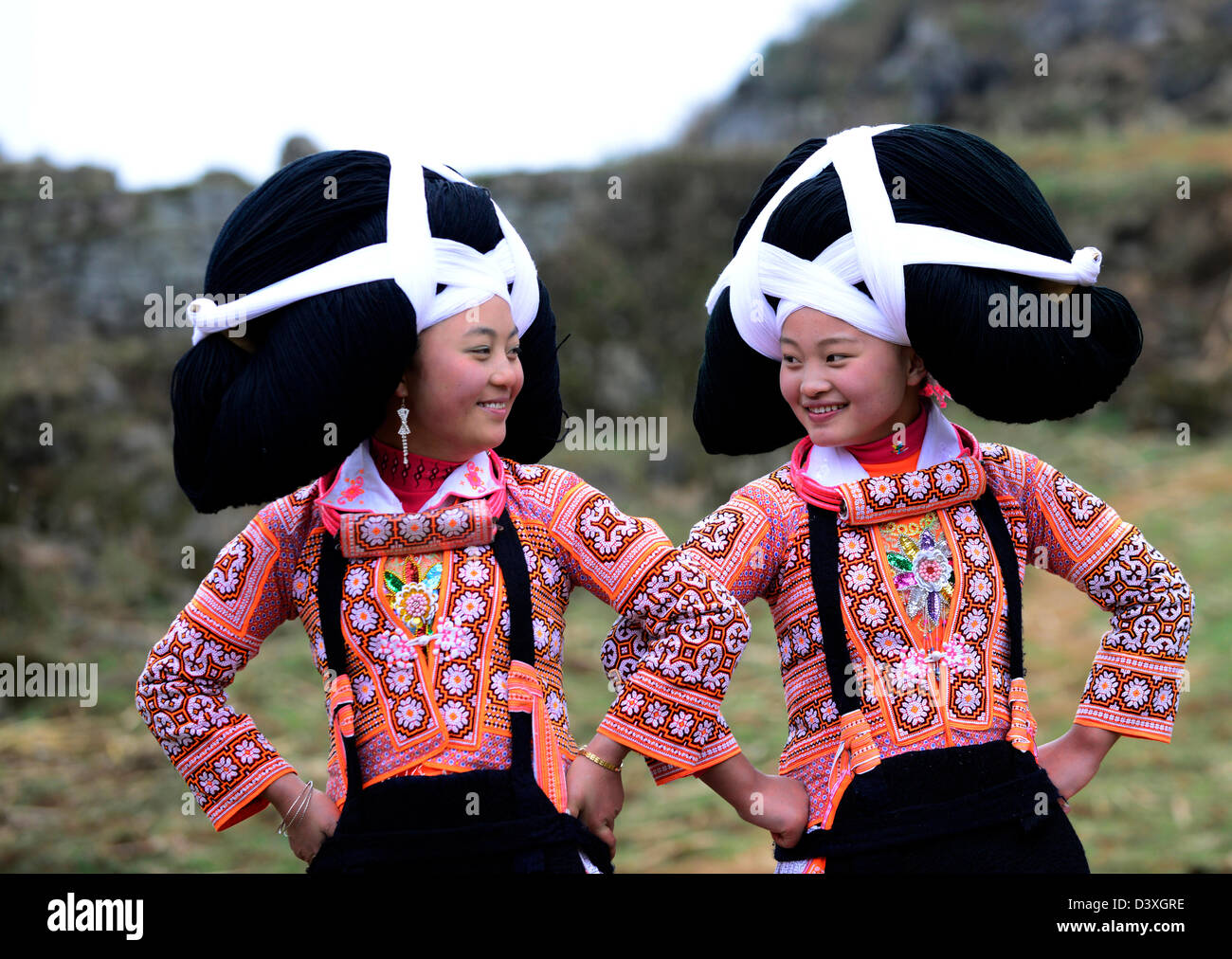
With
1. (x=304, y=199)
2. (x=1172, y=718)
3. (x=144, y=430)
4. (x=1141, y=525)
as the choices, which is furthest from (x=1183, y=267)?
(x=304, y=199)

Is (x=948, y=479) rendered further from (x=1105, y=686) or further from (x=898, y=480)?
(x=1105, y=686)

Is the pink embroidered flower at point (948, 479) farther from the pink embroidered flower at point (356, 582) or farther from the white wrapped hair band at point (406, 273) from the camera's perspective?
the pink embroidered flower at point (356, 582)

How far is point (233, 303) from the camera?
2939 millimetres

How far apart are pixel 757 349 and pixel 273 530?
112 cm

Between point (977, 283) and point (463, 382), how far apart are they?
3.52 feet

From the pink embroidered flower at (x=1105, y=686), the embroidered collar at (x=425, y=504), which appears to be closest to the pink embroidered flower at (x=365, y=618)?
the embroidered collar at (x=425, y=504)

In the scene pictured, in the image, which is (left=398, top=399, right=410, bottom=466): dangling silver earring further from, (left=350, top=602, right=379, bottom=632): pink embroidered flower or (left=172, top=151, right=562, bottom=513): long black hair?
(left=350, top=602, right=379, bottom=632): pink embroidered flower

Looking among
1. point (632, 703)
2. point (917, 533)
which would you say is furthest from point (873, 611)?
point (632, 703)

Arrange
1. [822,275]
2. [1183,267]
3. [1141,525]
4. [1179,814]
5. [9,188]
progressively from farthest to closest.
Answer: [1183,267]
[9,188]
[1141,525]
[1179,814]
[822,275]

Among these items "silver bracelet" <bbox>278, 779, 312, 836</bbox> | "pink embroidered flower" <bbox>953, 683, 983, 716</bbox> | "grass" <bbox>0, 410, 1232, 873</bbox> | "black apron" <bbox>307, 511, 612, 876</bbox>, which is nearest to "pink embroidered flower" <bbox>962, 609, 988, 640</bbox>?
"pink embroidered flower" <bbox>953, 683, 983, 716</bbox>

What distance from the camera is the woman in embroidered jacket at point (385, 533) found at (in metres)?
2.92

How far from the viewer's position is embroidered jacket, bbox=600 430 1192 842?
3.03m

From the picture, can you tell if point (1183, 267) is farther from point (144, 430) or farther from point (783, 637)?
point (783, 637)
